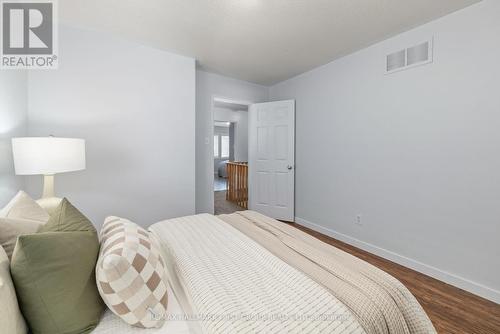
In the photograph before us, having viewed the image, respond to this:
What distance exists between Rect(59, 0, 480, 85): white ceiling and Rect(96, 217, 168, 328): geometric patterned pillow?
6.56ft

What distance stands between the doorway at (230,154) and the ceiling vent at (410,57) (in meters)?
2.42

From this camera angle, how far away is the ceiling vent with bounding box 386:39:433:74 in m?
2.15

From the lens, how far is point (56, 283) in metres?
0.72

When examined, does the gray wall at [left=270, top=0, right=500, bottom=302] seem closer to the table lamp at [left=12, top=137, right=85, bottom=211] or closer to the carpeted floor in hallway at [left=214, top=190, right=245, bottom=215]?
the carpeted floor in hallway at [left=214, top=190, right=245, bottom=215]

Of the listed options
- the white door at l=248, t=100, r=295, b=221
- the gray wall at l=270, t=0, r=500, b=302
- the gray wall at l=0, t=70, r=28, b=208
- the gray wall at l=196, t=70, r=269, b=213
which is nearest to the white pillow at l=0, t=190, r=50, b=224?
the gray wall at l=0, t=70, r=28, b=208

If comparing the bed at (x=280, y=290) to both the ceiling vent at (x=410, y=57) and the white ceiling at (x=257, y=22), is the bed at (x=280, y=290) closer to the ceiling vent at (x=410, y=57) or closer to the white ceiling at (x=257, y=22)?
the white ceiling at (x=257, y=22)

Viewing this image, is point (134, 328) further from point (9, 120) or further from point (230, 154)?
point (230, 154)

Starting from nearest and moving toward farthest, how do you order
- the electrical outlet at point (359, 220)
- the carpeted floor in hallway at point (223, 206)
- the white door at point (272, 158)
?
1. the electrical outlet at point (359, 220)
2. the white door at point (272, 158)
3. the carpeted floor in hallway at point (223, 206)

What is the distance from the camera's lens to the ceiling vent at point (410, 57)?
A: 2148 mm

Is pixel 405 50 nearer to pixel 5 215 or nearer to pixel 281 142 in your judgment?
pixel 281 142

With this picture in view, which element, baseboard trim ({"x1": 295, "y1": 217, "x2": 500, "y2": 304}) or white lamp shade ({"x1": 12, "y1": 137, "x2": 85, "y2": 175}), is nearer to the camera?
white lamp shade ({"x1": 12, "y1": 137, "x2": 85, "y2": 175})

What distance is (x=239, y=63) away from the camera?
10.5ft

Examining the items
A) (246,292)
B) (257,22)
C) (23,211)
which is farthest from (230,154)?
(246,292)

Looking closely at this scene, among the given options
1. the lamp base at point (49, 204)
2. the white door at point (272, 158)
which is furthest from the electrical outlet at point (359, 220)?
the lamp base at point (49, 204)
